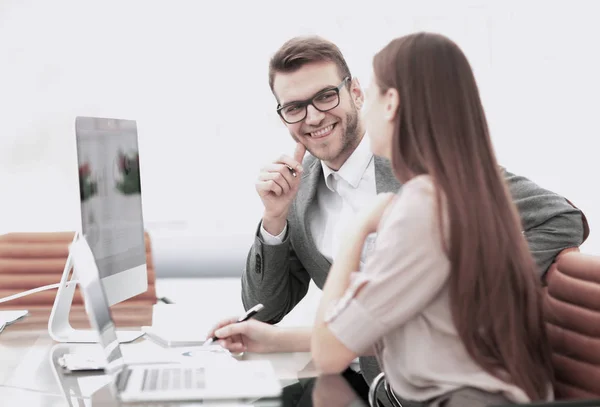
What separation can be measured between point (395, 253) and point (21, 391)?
0.81m

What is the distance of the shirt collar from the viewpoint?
2.33 metres

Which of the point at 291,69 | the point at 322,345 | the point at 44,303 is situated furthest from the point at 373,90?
the point at 44,303

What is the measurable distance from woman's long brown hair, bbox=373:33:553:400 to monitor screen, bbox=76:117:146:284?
828 mm

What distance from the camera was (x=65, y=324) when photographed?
2049 millimetres

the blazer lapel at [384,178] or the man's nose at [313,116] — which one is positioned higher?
the man's nose at [313,116]

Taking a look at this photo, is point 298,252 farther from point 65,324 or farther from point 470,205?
point 470,205

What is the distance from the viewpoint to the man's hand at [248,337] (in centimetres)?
179

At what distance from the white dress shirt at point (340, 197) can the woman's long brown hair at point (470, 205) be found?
0.93 meters

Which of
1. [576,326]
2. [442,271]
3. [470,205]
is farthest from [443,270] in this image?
[576,326]

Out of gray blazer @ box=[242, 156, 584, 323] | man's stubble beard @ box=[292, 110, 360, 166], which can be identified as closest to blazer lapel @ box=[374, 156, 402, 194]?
gray blazer @ box=[242, 156, 584, 323]

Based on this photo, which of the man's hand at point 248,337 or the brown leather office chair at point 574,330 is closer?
the brown leather office chair at point 574,330

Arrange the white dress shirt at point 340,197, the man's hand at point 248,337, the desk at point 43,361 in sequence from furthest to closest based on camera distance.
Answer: the white dress shirt at point 340,197
the man's hand at point 248,337
the desk at point 43,361

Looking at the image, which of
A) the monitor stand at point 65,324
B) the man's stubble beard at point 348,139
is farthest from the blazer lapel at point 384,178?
the monitor stand at point 65,324

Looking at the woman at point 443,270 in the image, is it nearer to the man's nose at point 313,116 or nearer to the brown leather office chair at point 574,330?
the brown leather office chair at point 574,330
